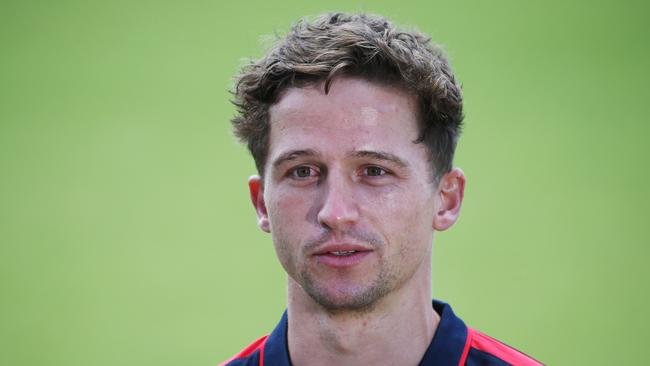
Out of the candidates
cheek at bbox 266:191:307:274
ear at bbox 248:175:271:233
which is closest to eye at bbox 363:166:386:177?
cheek at bbox 266:191:307:274

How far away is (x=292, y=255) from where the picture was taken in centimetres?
138

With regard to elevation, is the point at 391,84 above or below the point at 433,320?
above

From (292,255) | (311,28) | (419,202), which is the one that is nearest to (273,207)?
(292,255)

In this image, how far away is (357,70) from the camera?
140 centimetres

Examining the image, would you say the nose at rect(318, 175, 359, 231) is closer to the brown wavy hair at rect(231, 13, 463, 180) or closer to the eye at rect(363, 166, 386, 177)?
the eye at rect(363, 166, 386, 177)

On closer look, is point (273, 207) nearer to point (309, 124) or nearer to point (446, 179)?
point (309, 124)

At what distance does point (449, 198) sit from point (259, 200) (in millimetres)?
380

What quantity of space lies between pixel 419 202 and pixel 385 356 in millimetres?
286

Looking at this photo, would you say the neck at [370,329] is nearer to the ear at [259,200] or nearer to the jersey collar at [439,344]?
the jersey collar at [439,344]

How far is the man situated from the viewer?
1342mm

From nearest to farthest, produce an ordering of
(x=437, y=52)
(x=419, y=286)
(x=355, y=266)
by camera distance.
→ (x=355, y=266) → (x=419, y=286) → (x=437, y=52)

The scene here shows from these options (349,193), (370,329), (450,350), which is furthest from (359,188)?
(450,350)

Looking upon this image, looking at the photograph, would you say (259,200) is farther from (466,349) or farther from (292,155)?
(466,349)

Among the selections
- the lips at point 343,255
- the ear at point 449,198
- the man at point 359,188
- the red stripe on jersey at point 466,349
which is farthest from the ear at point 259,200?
the red stripe on jersey at point 466,349
